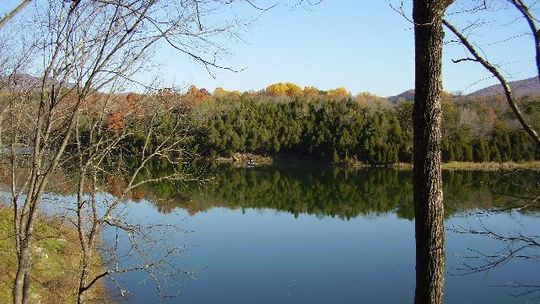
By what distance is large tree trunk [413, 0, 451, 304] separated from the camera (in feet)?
9.95

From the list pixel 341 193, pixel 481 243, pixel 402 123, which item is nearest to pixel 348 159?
pixel 402 123

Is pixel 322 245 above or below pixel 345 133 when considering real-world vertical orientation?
below

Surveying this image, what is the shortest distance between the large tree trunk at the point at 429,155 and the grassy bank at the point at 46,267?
6.62 metres

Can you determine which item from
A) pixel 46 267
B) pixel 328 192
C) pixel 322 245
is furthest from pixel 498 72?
pixel 328 192

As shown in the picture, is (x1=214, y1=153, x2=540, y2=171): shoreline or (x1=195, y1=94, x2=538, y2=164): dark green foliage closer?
(x1=214, y1=153, x2=540, y2=171): shoreline

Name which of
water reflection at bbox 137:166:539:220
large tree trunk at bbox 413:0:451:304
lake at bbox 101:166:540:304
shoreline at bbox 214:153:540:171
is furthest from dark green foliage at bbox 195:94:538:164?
large tree trunk at bbox 413:0:451:304

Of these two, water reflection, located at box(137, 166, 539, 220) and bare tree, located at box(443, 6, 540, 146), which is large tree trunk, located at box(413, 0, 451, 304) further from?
water reflection, located at box(137, 166, 539, 220)

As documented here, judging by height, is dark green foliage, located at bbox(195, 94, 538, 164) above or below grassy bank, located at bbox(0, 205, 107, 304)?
above

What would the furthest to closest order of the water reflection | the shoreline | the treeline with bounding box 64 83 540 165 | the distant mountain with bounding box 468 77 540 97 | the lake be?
the treeline with bounding box 64 83 540 165
the shoreline
the water reflection
the lake
the distant mountain with bounding box 468 77 540 97

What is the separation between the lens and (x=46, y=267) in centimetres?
1073

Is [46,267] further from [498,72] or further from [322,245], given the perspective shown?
[498,72]

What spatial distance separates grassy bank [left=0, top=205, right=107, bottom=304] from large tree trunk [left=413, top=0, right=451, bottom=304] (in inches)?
260

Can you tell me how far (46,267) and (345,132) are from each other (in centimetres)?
3096

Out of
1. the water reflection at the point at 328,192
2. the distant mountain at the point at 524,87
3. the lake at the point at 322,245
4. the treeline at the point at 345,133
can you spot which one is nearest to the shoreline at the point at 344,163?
the treeline at the point at 345,133
